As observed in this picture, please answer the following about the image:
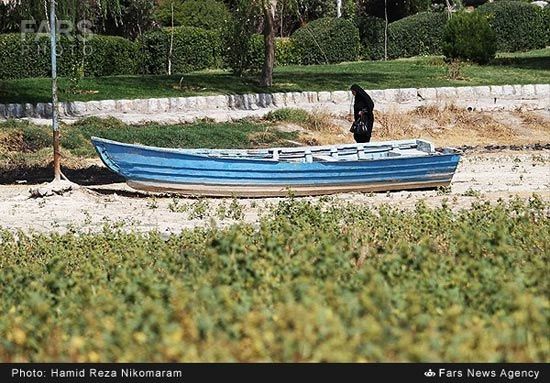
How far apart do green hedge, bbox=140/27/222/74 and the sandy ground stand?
14723 millimetres

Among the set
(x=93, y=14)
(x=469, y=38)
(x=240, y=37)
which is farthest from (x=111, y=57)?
(x=469, y=38)

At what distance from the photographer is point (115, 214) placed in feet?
65.3

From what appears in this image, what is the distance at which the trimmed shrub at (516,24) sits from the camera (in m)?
45.6

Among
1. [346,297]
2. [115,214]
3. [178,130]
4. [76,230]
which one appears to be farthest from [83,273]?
[178,130]

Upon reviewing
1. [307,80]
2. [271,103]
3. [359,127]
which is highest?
[307,80]

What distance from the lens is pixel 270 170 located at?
69.6ft

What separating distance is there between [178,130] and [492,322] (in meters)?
19.9

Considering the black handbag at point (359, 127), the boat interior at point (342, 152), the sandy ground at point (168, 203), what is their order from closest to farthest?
the sandy ground at point (168, 203) < the boat interior at point (342, 152) < the black handbag at point (359, 127)

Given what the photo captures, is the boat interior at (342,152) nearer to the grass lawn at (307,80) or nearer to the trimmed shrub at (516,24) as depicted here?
the grass lawn at (307,80)

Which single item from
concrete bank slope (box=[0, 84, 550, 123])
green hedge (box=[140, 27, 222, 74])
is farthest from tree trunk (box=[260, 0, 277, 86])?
green hedge (box=[140, 27, 222, 74])

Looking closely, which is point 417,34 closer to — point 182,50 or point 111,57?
point 182,50

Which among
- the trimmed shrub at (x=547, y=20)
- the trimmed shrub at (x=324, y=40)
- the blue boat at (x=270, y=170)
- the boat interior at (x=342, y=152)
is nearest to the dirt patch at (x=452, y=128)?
the boat interior at (x=342, y=152)

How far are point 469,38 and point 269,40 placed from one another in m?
10.7

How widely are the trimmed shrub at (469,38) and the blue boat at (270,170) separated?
18.6 meters
